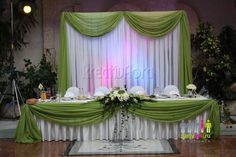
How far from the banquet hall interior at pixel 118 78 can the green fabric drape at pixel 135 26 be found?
2cm

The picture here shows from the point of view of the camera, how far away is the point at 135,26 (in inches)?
325

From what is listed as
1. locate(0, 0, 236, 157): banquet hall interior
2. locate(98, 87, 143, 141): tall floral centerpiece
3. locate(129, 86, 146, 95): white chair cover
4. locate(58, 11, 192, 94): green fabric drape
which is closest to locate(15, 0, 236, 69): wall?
locate(0, 0, 236, 157): banquet hall interior

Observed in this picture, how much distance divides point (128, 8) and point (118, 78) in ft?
7.12

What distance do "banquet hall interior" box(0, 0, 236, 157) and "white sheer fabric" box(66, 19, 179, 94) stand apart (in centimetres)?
2

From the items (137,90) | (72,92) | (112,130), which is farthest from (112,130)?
(72,92)

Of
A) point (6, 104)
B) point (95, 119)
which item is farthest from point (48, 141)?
point (6, 104)

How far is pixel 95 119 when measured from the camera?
7.15m

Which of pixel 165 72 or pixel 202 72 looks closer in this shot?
pixel 165 72

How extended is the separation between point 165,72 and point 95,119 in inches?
80.9

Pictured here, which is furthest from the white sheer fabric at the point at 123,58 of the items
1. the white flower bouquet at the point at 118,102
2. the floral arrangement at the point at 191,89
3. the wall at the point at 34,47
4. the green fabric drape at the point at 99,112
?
the wall at the point at 34,47

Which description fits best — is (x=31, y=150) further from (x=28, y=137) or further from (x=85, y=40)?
(x=85, y=40)

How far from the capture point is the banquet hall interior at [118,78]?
7.15m

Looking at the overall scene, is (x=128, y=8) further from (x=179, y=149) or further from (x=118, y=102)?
(x=179, y=149)

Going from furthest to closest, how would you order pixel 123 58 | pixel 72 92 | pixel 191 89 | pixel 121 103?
pixel 123 58
pixel 72 92
pixel 191 89
pixel 121 103
